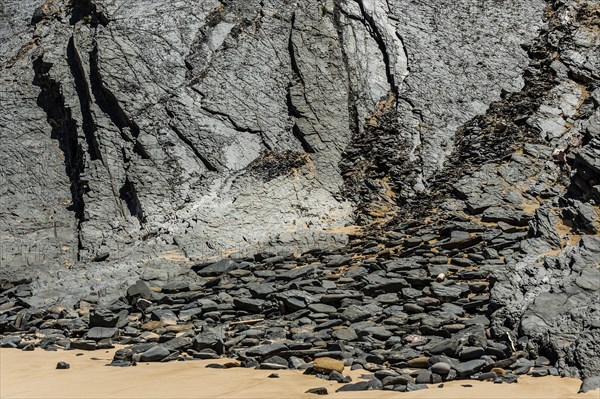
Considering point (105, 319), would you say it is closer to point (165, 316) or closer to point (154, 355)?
point (165, 316)

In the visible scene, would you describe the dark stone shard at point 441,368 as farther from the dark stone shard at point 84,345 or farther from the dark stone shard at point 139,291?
the dark stone shard at point 139,291

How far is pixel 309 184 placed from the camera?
1989 centimetres

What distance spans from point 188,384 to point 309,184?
11.3 m

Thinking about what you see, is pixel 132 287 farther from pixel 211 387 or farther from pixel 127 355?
pixel 211 387

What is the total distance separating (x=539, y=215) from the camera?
44.5 feet

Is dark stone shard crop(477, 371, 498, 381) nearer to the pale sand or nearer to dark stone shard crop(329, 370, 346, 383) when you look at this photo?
the pale sand

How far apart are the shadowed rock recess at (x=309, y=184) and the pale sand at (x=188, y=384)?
371 millimetres

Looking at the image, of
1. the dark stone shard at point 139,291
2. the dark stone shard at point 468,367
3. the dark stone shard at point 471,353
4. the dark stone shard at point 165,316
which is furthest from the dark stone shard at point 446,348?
the dark stone shard at point 139,291

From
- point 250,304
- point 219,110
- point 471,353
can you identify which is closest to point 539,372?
point 471,353

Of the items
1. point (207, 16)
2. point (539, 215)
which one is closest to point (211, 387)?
point (539, 215)

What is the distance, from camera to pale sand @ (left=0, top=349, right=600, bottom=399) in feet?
27.5

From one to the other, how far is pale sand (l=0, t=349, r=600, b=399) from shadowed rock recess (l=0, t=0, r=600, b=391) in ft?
1.22

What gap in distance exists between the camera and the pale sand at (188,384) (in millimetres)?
8367

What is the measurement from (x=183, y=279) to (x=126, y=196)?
204 inches
